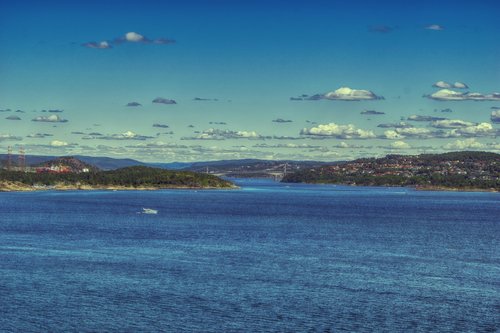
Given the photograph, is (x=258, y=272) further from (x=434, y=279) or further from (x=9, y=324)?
(x=9, y=324)

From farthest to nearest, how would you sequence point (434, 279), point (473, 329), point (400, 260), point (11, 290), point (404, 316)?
point (400, 260), point (434, 279), point (11, 290), point (404, 316), point (473, 329)

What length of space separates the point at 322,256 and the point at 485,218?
95525 millimetres

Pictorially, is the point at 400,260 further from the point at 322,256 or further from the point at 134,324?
the point at 134,324

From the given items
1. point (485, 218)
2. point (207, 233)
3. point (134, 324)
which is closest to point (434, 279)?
point (134, 324)

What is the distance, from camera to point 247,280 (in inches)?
2977

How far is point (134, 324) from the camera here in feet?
189

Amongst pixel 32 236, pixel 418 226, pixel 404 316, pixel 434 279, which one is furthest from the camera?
pixel 418 226

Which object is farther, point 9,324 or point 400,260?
point 400,260

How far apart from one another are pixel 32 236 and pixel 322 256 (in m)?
45.8

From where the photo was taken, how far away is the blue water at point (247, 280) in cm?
5912

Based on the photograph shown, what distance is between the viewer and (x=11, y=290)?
69.2 metres

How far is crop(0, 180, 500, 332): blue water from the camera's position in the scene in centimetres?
5912

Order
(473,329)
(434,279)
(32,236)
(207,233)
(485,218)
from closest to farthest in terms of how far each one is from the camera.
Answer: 1. (473,329)
2. (434,279)
3. (32,236)
4. (207,233)
5. (485,218)

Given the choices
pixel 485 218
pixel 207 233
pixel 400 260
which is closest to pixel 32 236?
pixel 207 233
